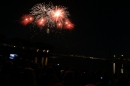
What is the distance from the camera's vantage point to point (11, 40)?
205ft

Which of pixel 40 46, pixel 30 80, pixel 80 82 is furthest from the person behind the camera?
pixel 40 46

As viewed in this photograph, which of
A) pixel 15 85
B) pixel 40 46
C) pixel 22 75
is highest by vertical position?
pixel 40 46

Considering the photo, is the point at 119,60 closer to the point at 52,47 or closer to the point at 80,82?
the point at 52,47

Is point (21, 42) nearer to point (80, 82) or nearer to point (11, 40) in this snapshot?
point (11, 40)

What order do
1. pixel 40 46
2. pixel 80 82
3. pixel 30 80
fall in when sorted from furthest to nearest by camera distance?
1. pixel 40 46
2. pixel 80 82
3. pixel 30 80

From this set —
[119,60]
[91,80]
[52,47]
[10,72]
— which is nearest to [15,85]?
[10,72]

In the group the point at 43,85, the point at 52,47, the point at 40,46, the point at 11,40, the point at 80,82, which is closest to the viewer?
the point at 43,85

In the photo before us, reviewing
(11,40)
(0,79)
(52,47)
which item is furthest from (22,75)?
(52,47)

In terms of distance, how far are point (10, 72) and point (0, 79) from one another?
47 cm

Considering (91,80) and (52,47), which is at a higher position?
(52,47)

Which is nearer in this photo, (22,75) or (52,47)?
(22,75)

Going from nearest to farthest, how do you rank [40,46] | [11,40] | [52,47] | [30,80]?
[30,80] → [11,40] → [40,46] → [52,47]

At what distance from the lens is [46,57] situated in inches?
2544

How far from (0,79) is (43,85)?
126cm
